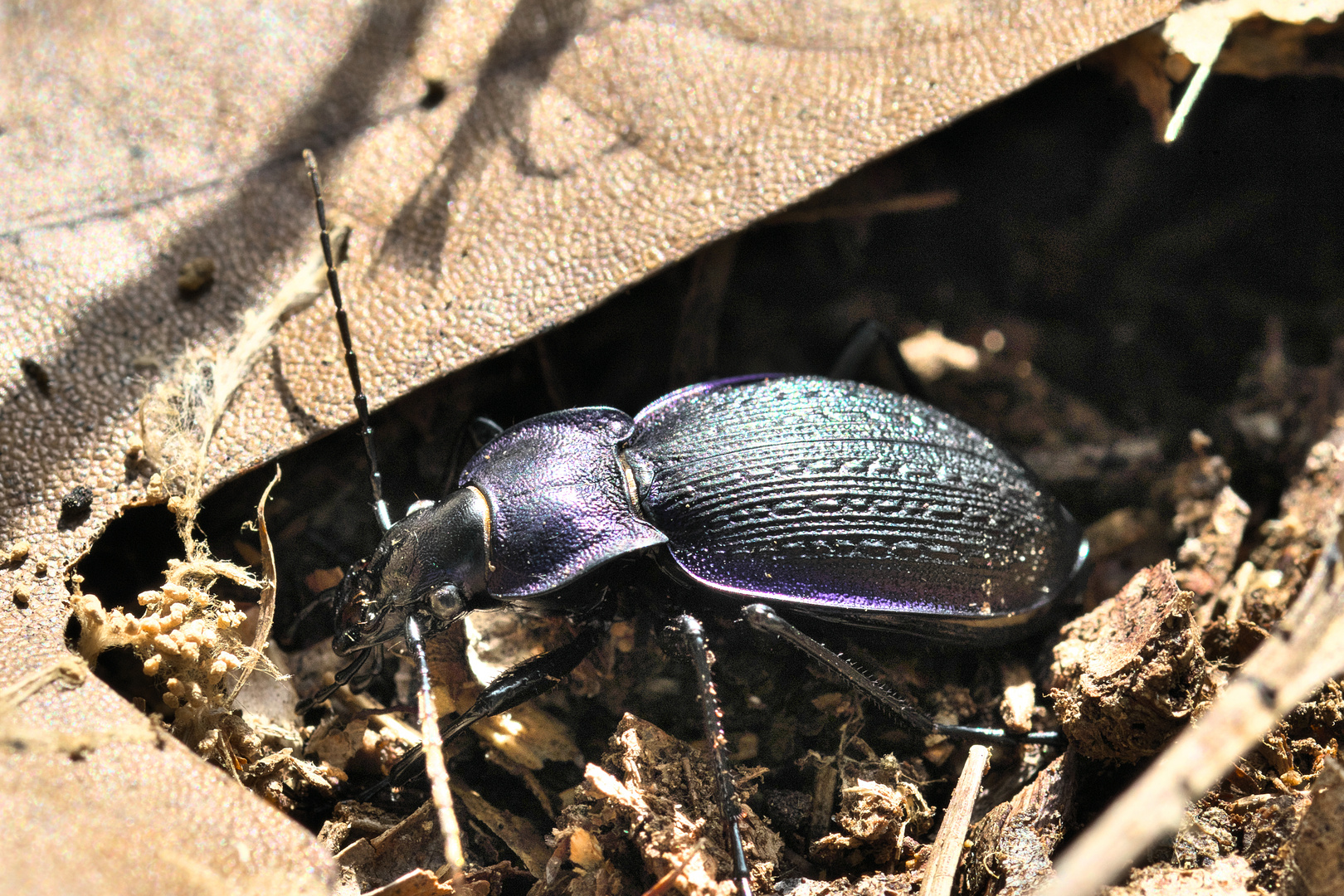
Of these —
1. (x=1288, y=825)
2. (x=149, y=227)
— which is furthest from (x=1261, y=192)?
(x=149, y=227)

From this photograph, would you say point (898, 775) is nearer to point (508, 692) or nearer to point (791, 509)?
point (791, 509)

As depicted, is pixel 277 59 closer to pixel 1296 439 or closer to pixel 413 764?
pixel 413 764

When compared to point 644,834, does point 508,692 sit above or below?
above

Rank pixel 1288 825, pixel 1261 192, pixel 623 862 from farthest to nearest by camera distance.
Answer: pixel 1261 192 → pixel 623 862 → pixel 1288 825

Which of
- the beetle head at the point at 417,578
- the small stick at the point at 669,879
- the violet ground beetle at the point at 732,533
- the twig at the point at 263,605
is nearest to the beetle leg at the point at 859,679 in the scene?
the violet ground beetle at the point at 732,533

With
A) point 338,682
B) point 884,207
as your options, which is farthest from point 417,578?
point 884,207

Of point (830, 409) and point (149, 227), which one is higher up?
point (149, 227)

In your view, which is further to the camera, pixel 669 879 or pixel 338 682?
pixel 338 682
